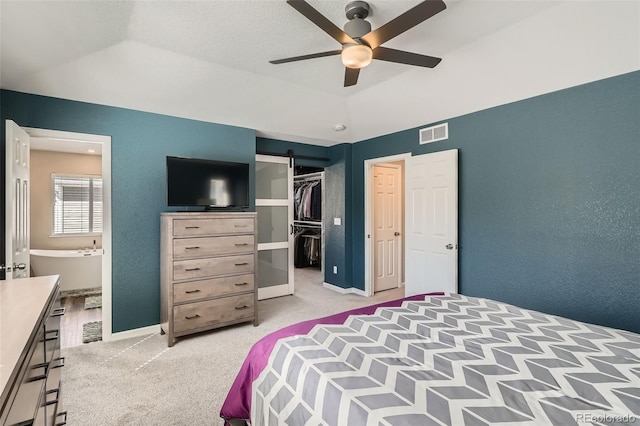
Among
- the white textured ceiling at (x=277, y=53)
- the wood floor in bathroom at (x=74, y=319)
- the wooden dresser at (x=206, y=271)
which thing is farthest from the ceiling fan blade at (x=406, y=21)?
the wood floor in bathroom at (x=74, y=319)

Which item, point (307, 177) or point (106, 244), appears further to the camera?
point (307, 177)

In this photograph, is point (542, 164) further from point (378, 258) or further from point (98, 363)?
point (98, 363)

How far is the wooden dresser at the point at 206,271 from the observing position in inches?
120

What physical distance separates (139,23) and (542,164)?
357 cm

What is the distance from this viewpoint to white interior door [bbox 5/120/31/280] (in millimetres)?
2326

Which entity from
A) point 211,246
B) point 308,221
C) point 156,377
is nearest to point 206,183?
point 211,246

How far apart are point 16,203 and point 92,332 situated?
1644 millimetres

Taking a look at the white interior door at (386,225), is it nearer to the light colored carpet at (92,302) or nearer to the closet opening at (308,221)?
the closet opening at (308,221)

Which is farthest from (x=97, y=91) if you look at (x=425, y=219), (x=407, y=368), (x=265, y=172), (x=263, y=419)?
(x=425, y=219)

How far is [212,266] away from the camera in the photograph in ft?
10.7

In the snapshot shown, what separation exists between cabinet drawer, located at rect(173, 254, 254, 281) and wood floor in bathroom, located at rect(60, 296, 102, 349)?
48.8 inches

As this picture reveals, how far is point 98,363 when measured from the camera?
270cm

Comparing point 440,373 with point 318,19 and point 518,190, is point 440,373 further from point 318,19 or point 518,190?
point 518,190

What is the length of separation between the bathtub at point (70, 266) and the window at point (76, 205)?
498 mm
